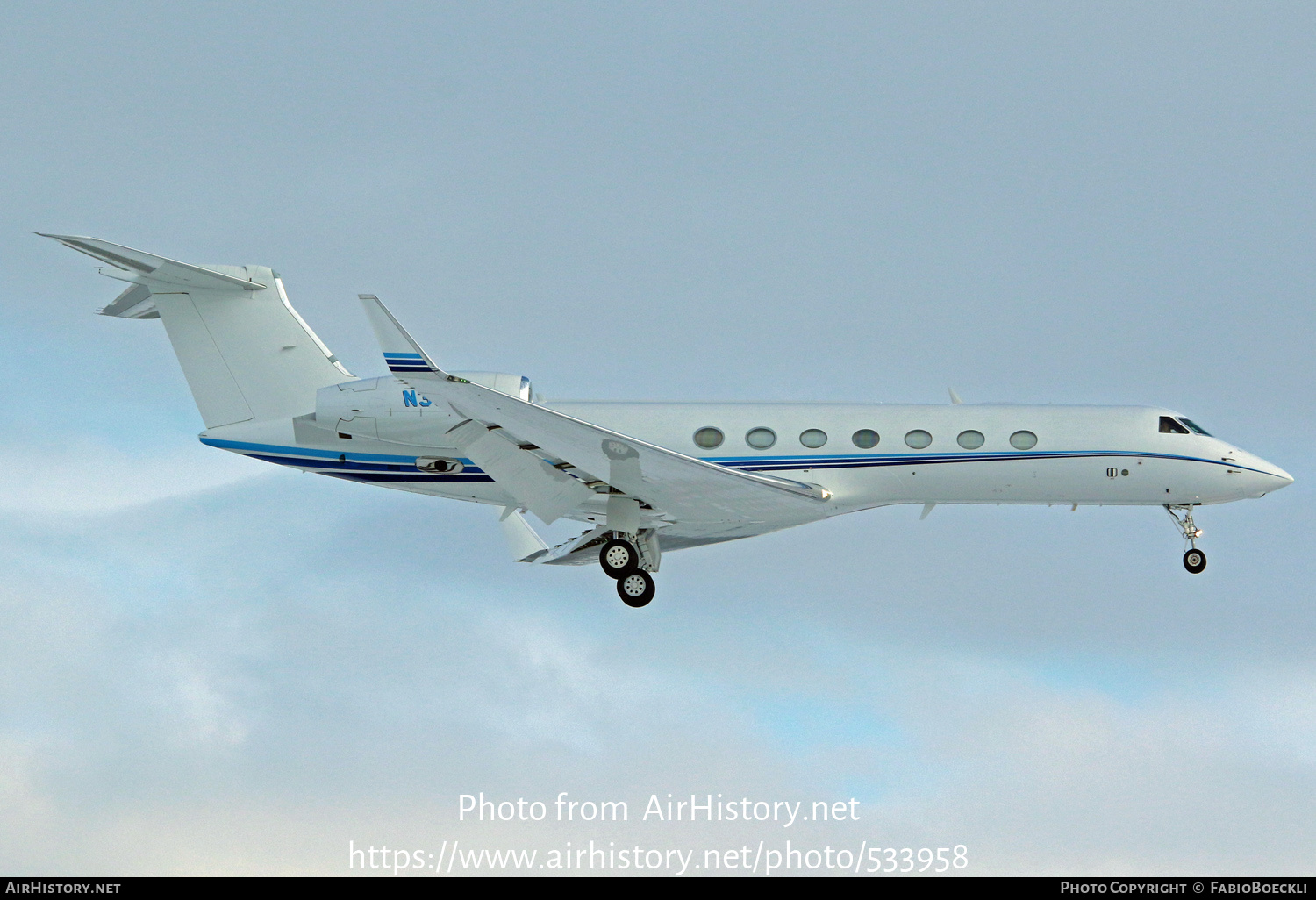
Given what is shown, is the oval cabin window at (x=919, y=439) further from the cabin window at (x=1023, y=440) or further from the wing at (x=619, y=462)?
the wing at (x=619, y=462)

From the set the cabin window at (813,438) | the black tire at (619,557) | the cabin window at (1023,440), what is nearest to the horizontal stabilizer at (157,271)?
the black tire at (619,557)

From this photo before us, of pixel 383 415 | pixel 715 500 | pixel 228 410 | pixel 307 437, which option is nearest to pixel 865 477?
pixel 715 500

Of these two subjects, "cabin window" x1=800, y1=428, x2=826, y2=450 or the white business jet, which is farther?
"cabin window" x1=800, y1=428, x2=826, y2=450

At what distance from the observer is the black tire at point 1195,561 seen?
66.5ft

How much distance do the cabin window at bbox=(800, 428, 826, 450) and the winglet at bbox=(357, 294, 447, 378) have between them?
674 centimetres

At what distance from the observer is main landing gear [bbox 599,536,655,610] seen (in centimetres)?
1869

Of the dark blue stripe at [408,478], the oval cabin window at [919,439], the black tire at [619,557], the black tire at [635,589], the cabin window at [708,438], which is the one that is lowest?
the black tire at [635,589]

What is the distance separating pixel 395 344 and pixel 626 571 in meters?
5.79

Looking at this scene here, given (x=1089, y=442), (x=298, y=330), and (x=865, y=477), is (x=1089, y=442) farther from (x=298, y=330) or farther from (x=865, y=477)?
(x=298, y=330)

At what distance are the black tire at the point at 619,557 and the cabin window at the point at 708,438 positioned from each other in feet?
6.41

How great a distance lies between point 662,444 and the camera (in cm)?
1923

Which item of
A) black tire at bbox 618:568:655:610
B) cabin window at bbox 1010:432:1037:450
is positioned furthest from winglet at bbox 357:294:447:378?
cabin window at bbox 1010:432:1037:450

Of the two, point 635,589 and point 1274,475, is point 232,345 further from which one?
point 1274,475

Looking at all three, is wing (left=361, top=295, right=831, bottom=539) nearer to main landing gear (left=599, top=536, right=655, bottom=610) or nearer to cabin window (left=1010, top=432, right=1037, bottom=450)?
main landing gear (left=599, top=536, right=655, bottom=610)
